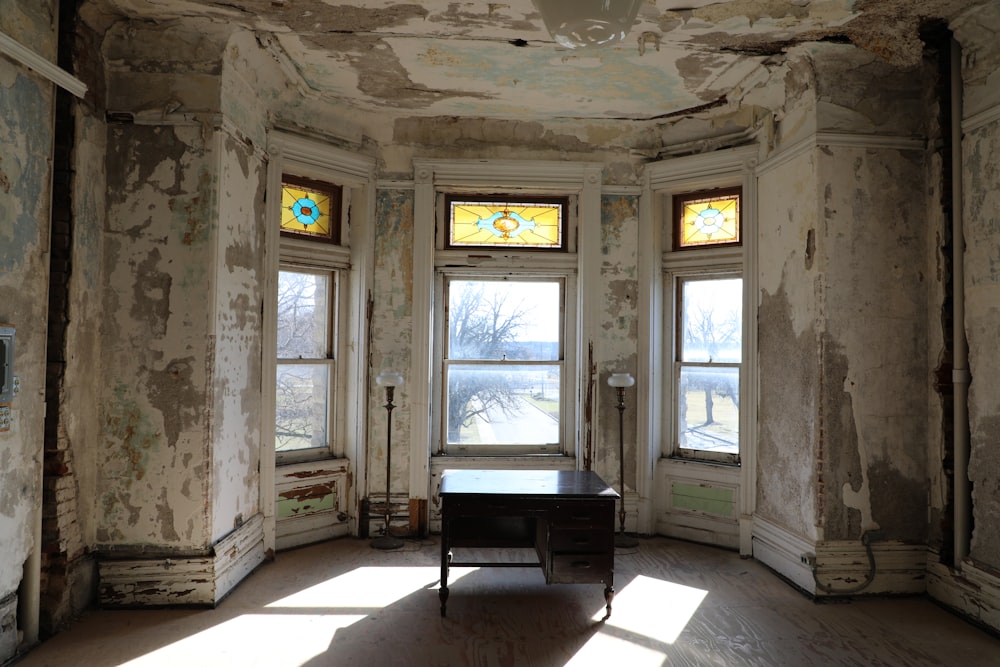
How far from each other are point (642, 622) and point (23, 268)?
3.61 metres

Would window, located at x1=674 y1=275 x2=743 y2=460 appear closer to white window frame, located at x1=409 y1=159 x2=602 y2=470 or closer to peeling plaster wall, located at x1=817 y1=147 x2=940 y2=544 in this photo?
white window frame, located at x1=409 y1=159 x2=602 y2=470

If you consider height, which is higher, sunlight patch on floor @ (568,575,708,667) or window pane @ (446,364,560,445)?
window pane @ (446,364,560,445)

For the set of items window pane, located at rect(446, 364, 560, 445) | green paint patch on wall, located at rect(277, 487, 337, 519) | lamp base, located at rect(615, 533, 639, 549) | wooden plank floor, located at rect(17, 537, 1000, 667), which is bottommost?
wooden plank floor, located at rect(17, 537, 1000, 667)

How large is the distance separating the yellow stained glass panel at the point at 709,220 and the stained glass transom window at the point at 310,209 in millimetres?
2790

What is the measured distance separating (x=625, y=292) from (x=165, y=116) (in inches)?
134

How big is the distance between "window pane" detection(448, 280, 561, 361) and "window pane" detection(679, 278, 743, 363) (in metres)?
1.06

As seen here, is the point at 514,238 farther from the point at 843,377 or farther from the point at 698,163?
the point at 843,377

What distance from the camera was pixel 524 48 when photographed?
3750mm

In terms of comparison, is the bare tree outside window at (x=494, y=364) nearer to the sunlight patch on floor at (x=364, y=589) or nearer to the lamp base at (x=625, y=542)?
the lamp base at (x=625, y=542)

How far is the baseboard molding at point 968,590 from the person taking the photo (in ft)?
10.5

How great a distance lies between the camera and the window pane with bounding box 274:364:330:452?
4547 mm

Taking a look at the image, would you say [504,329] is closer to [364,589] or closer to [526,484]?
[526,484]

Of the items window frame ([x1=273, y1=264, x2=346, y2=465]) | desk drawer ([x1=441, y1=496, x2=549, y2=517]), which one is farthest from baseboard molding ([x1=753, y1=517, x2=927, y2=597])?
window frame ([x1=273, y1=264, x2=346, y2=465])

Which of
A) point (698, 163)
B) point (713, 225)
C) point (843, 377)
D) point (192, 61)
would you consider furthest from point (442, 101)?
point (843, 377)
